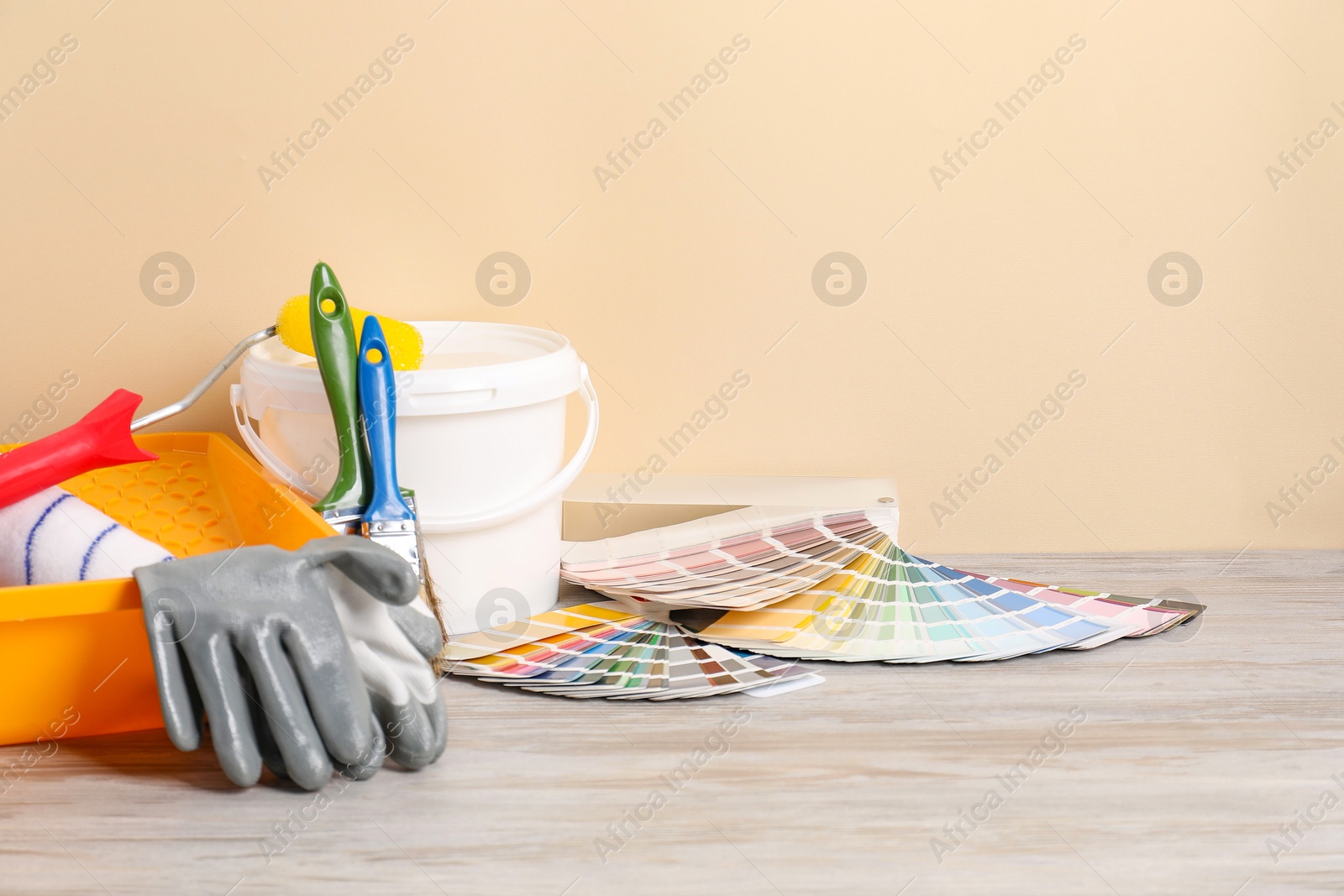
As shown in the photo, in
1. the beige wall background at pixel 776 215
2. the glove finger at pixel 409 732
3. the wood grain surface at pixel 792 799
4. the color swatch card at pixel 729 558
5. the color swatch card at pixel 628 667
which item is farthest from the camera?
the beige wall background at pixel 776 215

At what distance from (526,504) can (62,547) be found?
0.38 meters

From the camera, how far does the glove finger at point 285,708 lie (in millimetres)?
670

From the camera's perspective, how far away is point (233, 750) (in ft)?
2.21

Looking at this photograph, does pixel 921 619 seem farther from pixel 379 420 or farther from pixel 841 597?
pixel 379 420

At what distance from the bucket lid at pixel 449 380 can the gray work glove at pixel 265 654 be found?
0.74 feet

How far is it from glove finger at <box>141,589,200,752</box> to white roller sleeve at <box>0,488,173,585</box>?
0.12 m

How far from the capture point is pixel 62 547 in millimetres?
782

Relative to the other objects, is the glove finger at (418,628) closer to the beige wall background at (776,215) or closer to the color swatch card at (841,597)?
the color swatch card at (841,597)

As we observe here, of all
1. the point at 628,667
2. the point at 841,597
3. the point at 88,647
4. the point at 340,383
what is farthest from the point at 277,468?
the point at 841,597

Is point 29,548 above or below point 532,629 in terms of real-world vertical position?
below

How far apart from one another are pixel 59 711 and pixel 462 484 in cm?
36

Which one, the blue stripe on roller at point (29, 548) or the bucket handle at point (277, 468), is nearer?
→ the blue stripe on roller at point (29, 548)

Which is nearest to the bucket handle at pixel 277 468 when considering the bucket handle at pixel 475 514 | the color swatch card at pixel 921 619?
the bucket handle at pixel 475 514

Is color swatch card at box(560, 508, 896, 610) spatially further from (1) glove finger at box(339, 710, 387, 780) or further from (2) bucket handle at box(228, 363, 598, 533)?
(1) glove finger at box(339, 710, 387, 780)
